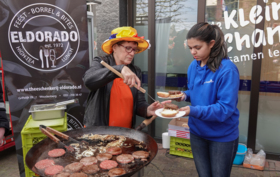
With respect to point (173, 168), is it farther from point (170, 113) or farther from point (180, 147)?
point (170, 113)

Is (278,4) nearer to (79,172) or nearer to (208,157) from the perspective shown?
(208,157)

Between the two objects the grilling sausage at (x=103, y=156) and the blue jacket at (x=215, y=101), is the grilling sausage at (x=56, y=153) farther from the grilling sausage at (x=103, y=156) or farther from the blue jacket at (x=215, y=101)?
the blue jacket at (x=215, y=101)

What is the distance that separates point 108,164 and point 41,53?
2.36 metres

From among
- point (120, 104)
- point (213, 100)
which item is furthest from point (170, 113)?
point (120, 104)

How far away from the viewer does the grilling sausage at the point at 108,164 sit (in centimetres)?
207

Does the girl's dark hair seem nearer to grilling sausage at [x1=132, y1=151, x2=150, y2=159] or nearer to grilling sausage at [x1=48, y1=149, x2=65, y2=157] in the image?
grilling sausage at [x1=132, y1=151, x2=150, y2=159]

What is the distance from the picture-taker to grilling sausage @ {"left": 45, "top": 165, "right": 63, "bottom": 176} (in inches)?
76.3

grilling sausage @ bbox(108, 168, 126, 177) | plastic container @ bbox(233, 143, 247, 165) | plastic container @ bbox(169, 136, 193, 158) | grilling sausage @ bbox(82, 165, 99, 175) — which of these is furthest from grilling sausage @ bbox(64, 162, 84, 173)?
plastic container @ bbox(233, 143, 247, 165)

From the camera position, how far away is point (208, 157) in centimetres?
251

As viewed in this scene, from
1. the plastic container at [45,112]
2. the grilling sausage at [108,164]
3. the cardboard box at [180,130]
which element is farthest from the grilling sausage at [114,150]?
the cardboard box at [180,130]

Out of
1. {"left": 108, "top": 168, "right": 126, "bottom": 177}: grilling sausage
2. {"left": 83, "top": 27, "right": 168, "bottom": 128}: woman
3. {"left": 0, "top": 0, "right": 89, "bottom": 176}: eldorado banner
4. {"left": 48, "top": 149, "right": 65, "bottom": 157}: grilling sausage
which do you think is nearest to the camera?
{"left": 108, "top": 168, "right": 126, "bottom": 177}: grilling sausage

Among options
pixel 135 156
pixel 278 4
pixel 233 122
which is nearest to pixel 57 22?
pixel 135 156

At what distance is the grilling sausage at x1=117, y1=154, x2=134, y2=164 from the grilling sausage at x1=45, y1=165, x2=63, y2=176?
0.58 metres

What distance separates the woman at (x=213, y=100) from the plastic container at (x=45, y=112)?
223 centimetres
